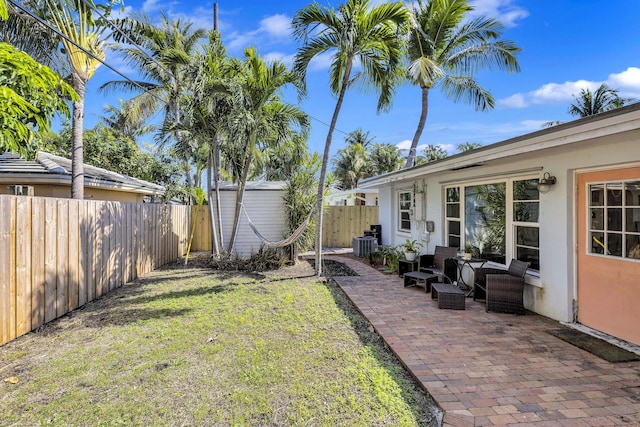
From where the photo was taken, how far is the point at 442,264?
249 inches

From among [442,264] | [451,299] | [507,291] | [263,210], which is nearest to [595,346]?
[507,291]

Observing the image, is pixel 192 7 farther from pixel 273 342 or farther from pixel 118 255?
pixel 273 342

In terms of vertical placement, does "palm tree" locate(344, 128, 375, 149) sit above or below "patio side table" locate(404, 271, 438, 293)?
above

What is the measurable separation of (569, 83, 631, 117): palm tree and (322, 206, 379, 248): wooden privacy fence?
1342cm

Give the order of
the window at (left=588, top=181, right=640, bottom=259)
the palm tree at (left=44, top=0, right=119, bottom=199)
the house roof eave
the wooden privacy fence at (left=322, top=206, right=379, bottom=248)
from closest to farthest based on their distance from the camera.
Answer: the house roof eave
the window at (left=588, top=181, right=640, bottom=259)
the palm tree at (left=44, top=0, right=119, bottom=199)
the wooden privacy fence at (left=322, top=206, right=379, bottom=248)

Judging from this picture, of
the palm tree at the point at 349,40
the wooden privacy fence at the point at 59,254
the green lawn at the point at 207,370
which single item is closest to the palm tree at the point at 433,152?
the palm tree at the point at 349,40

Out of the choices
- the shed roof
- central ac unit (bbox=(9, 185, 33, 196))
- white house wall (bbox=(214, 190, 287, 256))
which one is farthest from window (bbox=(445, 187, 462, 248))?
the shed roof

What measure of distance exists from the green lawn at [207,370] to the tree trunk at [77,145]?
3.15 metres

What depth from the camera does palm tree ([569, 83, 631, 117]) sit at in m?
16.6

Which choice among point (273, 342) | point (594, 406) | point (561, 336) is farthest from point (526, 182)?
point (273, 342)

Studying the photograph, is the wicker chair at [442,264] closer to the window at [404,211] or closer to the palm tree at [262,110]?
the window at [404,211]

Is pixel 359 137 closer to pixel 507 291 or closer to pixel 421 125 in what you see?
pixel 421 125

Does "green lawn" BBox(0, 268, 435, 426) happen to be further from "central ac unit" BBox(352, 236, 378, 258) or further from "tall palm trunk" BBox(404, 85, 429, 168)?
"tall palm trunk" BBox(404, 85, 429, 168)

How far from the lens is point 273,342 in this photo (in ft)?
12.5
